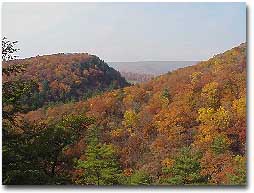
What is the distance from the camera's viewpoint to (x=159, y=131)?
408cm

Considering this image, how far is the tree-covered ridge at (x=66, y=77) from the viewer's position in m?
Result: 4.13

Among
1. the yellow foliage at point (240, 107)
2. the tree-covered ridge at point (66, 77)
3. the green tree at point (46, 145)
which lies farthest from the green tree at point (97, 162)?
the yellow foliage at point (240, 107)

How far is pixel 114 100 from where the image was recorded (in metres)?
4.17

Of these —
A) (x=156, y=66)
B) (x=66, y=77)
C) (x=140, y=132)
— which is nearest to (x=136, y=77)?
(x=156, y=66)

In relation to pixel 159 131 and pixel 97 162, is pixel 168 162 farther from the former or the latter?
pixel 97 162

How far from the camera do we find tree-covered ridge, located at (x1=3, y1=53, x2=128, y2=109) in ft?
13.5

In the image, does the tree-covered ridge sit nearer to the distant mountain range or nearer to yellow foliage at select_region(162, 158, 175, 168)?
the distant mountain range

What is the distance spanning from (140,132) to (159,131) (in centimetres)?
13

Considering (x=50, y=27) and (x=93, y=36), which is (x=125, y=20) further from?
(x=50, y=27)

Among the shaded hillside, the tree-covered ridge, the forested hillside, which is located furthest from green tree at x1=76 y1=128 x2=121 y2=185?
the shaded hillside

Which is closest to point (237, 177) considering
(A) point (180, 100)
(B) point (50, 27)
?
(A) point (180, 100)

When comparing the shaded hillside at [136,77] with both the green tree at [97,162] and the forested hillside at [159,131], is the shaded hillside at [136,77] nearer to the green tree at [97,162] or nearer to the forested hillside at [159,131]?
the forested hillside at [159,131]

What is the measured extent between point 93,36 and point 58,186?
3.46ft

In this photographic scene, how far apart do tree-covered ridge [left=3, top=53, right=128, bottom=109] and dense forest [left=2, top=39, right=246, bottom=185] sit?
4 cm
